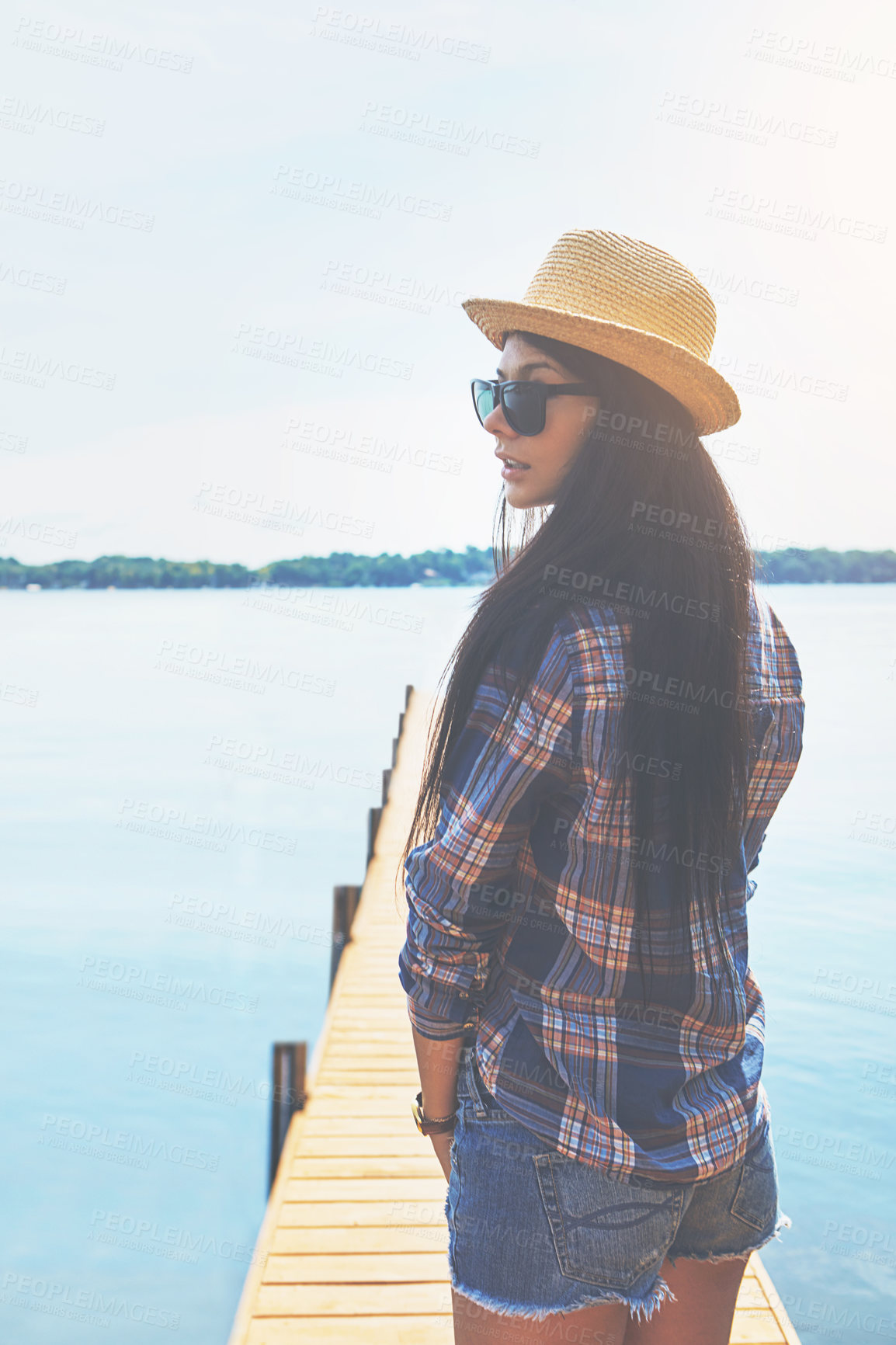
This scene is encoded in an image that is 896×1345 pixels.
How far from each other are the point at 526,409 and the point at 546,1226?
3.04 ft

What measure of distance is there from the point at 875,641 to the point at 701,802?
57.0 m

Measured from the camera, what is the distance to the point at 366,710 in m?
41.5

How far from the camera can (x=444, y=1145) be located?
1.29 metres

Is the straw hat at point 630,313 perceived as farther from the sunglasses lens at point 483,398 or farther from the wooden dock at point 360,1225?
the wooden dock at point 360,1225

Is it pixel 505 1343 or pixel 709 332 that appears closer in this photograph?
pixel 505 1343

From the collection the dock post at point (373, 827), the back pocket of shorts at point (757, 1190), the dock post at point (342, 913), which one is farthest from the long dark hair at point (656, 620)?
the dock post at point (373, 827)

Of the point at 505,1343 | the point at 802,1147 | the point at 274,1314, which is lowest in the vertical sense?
the point at 802,1147

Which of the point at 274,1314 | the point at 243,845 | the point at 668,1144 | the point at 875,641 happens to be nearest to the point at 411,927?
the point at 668,1144

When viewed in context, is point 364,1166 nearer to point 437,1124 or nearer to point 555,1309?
point 437,1124

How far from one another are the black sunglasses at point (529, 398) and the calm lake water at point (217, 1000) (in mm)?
224

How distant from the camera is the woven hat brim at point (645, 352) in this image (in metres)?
1.17

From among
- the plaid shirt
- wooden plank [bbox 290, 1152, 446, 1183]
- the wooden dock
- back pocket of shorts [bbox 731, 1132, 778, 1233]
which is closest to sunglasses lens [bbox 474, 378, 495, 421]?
the plaid shirt

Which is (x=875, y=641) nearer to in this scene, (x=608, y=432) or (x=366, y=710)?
(x=366, y=710)

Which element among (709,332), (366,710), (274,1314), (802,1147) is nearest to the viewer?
(709,332)
